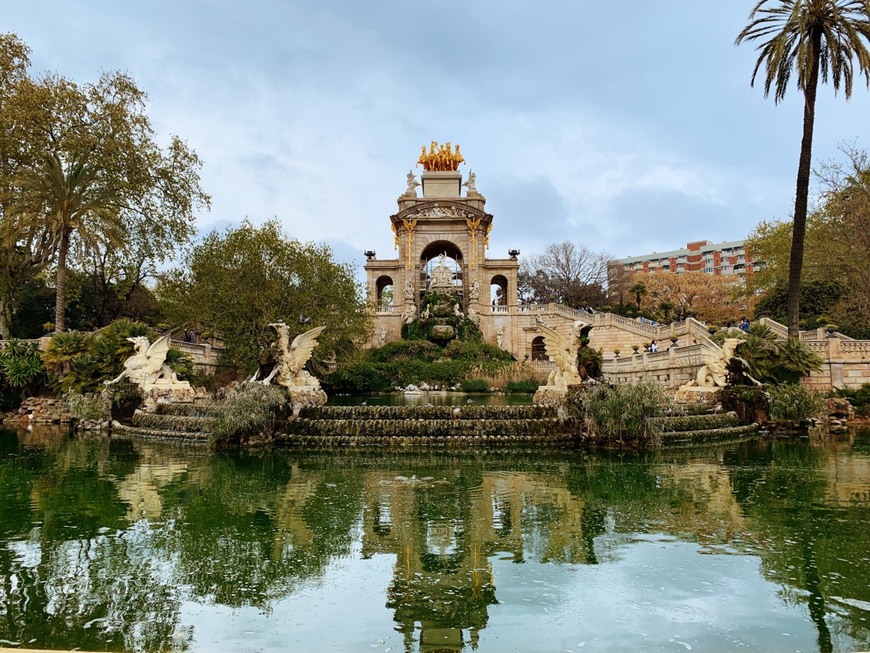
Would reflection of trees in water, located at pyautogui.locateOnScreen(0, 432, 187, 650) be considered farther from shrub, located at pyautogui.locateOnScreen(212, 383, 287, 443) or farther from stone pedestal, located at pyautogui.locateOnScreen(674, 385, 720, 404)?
stone pedestal, located at pyautogui.locateOnScreen(674, 385, 720, 404)

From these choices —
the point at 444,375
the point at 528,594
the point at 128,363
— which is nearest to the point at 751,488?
the point at 528,594

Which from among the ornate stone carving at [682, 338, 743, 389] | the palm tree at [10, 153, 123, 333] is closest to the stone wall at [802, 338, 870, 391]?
the ornate stone carving at [682, 338, 743, 389]

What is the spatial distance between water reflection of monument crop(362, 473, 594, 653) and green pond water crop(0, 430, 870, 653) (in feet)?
0.10

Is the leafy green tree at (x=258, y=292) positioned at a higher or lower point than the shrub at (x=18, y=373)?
higher

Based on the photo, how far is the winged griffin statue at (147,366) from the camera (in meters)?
18.0

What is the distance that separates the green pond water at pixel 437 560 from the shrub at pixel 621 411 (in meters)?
2.39

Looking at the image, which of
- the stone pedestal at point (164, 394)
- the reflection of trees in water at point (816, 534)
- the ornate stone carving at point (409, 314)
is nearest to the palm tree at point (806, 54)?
the reflection of trees in water at point (816, 534)

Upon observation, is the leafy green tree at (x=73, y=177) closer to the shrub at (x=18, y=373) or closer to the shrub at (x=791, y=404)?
the shrub at (x=18, y=373)

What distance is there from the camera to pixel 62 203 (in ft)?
74.6

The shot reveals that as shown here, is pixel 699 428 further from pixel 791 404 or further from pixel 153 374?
Result: pixel 153 374

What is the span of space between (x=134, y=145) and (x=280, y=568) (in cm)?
2649

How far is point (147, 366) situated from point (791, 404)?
1836 centimetres

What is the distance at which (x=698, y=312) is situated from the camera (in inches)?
2215

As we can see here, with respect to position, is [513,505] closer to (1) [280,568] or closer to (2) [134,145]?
(1) [280,568]
